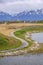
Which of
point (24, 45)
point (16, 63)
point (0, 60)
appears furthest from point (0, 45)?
point (16, 63)

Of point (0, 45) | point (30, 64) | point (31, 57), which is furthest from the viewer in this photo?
point (0, 45)

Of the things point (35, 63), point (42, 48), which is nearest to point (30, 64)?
point (35, 63)

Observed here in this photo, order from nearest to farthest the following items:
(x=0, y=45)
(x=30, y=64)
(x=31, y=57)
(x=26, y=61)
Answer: (x=30, y=64)
(x=26, y=61)
(x=31, y=57)
(x=0, y=45)

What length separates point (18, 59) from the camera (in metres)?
58.7

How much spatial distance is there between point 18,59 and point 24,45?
49.1 ft

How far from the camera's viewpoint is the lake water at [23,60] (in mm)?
54062

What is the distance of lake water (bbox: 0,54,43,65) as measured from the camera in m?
Result: 54.1

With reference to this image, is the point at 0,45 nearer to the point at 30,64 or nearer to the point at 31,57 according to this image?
the point at 31,57

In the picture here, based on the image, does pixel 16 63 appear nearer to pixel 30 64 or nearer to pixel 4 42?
pixel 30 64

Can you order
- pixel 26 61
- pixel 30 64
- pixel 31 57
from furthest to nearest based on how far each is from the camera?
1. pixel 31 57
2. pixel 26 61
3. pixel 30 64

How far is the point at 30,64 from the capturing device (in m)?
52.8

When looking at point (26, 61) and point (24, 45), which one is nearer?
point (26, 61)

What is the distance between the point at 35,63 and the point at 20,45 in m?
19.5

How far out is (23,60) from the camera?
188 feet
